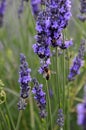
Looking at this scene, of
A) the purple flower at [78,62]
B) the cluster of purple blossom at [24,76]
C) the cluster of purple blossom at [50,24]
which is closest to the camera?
the cluster of purple blossom at [50,24]

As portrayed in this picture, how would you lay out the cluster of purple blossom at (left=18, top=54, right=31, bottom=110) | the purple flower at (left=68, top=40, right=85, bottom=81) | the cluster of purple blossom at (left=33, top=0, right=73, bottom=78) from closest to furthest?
the cluster of purple blossom at (left=33, top=0, right=73, bottom=78), the cluster of purple blossom at (left=18, top=54, right=31, bottom=110), the purple flower at (left=68, top=40, right=85, bottom=81)

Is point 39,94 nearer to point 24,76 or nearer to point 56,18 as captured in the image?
point 24,76

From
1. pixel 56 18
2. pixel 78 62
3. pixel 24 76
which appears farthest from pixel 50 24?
pixel 78 62

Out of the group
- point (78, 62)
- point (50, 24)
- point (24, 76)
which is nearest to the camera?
point (50, 24)

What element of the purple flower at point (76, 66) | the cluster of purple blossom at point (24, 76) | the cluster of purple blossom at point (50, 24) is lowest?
the purple flower at point (76, 66)

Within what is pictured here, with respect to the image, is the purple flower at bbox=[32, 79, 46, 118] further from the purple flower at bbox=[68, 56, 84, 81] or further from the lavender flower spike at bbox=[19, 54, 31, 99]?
the purple flower at bbox=[68, 56, 84, 81]

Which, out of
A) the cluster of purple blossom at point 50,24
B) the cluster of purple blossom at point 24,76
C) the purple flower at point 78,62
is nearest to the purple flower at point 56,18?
the cluster of purple blossom at point 50,24

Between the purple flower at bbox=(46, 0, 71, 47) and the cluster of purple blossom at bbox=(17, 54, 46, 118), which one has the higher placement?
the purple flower at bbox=(46, 0, 71, 47)

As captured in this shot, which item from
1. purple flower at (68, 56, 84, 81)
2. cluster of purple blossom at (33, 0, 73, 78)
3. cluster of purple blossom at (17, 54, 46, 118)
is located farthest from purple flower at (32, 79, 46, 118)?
purple flower at (68, 56, 84, 81)

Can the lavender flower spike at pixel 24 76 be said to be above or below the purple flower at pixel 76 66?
above

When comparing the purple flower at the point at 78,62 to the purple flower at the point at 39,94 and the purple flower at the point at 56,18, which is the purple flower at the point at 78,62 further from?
the purple flower at the point at 56,18

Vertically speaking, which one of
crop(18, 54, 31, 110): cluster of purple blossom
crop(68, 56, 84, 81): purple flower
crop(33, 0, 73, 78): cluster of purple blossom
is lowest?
crop(68, 56, 84, 81): purple flower

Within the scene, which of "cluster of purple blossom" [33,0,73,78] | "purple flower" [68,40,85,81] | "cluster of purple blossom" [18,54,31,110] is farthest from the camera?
"purple flower" [68,40,85,81]
